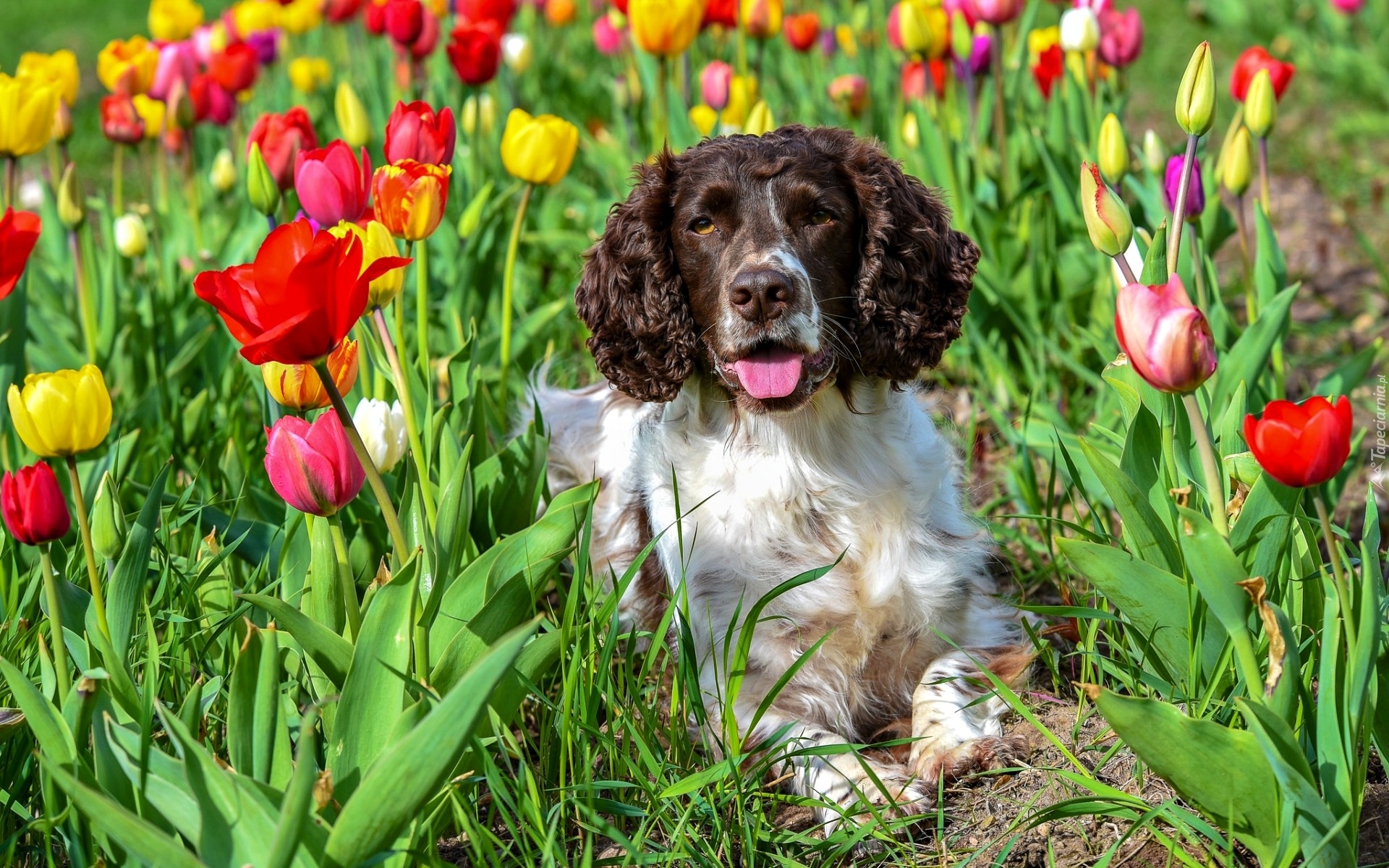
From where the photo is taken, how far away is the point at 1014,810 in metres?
2.34

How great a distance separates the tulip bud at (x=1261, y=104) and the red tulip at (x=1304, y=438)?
1449 millimetres

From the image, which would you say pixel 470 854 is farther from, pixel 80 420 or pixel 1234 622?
pixel 1234 622

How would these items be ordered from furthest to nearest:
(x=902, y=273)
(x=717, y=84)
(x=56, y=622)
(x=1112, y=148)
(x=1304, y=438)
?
(x=717, y=84), (x=902, y=273), (x=1112, y=148), (x=56, y=622), (x=1304, y=438)

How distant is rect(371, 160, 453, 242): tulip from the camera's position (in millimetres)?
2373

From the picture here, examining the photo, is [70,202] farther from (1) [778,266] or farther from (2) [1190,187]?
(2) [1190,187]

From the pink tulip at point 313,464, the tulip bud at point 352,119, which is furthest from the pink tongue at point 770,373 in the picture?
the tulip bud at point 352,119

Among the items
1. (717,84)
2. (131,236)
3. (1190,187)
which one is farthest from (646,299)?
(717,84)

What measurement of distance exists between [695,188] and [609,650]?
107 centimetres

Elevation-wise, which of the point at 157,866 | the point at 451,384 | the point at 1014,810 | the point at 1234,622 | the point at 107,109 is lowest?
the point at 1014,810

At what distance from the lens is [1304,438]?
170 centimetres

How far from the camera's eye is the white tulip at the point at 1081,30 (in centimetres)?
404

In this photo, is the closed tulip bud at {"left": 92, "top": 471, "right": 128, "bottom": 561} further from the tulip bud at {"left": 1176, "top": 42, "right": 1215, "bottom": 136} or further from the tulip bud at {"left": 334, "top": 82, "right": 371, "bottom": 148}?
the tulip bud at {"left": 1176, "top": 42, "right": 1215, "bottom": 136}

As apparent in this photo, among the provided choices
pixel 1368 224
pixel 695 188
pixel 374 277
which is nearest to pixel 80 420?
pixel 374 277

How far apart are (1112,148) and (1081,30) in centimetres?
145
